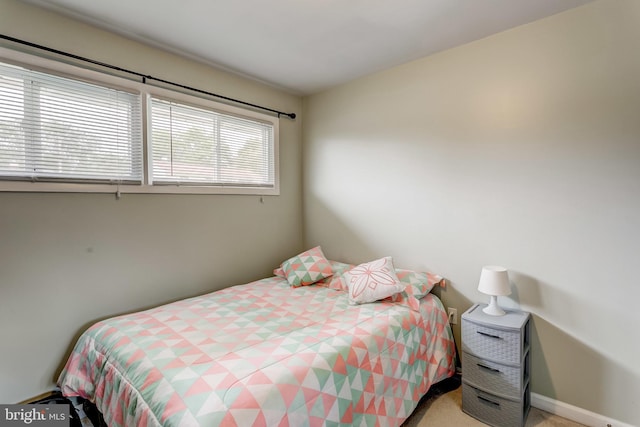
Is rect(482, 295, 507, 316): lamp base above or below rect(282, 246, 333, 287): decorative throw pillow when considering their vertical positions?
below

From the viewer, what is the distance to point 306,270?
9.25 ft

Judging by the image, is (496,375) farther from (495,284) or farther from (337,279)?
(337,279)

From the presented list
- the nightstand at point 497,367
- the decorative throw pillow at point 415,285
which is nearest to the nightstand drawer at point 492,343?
the nightstand at point 497,367

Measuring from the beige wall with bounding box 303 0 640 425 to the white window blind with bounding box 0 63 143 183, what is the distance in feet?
6.92

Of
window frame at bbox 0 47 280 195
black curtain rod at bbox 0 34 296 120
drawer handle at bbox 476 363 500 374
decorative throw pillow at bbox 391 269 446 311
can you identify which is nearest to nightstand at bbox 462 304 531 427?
drawer handle at bbox 476 363 500 374

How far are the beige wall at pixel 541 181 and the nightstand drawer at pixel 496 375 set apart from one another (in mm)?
376

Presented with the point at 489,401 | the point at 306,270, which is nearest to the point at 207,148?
the point at 306,270

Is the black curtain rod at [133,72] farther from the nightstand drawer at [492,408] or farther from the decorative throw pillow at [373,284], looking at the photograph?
the nightstand drawer at [492,408]

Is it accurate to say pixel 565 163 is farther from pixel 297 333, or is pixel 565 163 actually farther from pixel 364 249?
pixel 297 333

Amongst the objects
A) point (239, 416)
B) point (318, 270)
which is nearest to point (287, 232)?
point (318, 270)

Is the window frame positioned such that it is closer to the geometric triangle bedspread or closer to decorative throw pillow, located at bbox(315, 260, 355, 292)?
the geometric triangle bedspread

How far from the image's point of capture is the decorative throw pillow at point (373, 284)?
2258 millimetres

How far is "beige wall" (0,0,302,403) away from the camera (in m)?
1.82

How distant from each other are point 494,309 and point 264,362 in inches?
63.9
